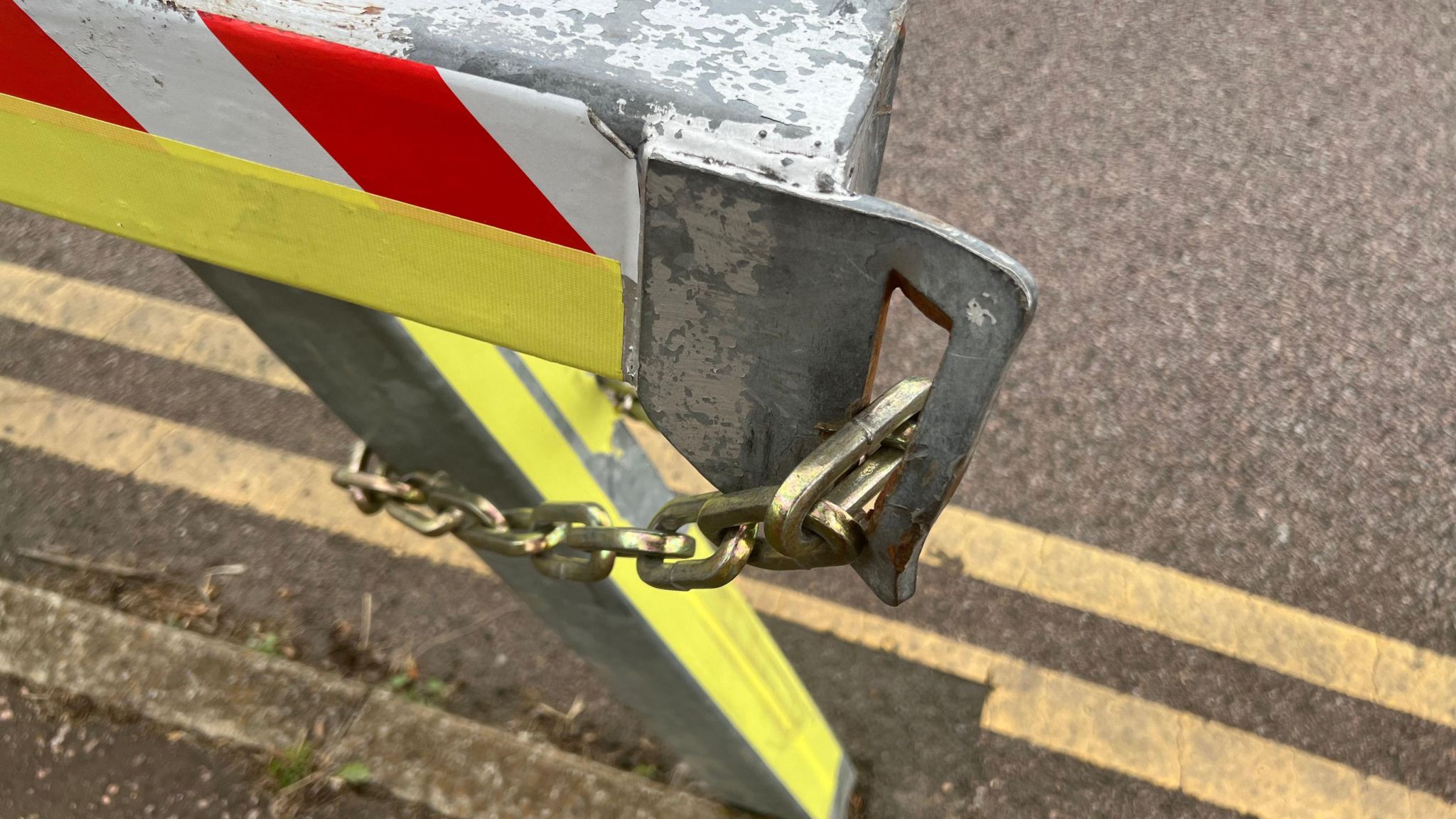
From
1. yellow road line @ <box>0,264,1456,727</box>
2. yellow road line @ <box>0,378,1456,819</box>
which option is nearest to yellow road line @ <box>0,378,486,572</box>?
yellow road line @ <box>0,378,1456,819</box>

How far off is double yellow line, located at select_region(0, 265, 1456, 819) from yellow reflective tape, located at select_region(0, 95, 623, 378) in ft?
6.89

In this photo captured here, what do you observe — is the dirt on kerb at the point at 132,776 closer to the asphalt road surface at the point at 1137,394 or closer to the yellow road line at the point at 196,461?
the asphalt road surface at the point at 1137,394

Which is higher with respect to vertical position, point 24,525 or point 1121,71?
point 1121,71

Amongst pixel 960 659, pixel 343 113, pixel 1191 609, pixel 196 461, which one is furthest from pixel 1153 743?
pixel 196 461

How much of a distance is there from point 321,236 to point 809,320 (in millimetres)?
429

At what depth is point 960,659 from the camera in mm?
2713

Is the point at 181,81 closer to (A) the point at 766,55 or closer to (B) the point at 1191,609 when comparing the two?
(A) the point at 766,55

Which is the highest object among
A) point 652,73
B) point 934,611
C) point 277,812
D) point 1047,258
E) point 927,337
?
point 652,73

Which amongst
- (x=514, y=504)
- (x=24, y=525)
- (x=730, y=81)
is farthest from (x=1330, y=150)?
(x=24, y=525)

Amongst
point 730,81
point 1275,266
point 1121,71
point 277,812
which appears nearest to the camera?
point 730,81

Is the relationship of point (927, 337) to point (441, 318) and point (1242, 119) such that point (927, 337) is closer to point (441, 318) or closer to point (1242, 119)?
point (1242, 119)

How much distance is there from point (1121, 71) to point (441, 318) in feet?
12.2

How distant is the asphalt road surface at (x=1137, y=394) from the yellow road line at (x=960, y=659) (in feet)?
0.14

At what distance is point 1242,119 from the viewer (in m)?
3.71
